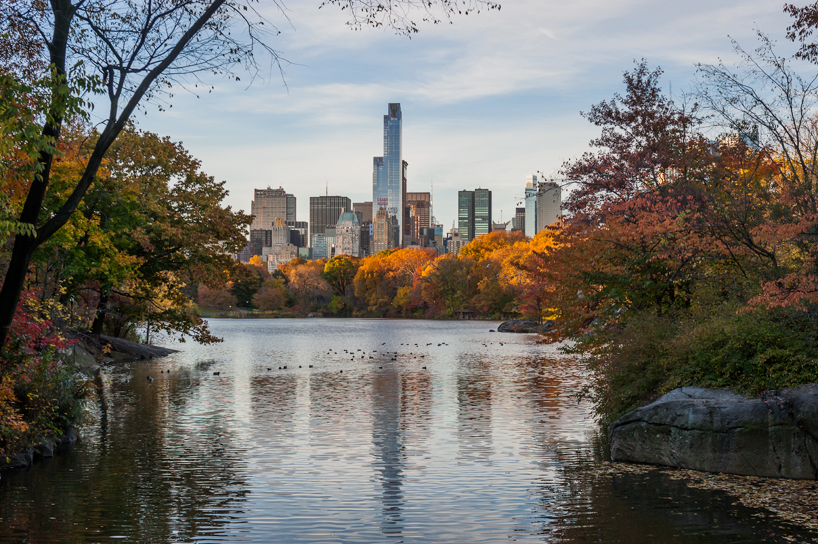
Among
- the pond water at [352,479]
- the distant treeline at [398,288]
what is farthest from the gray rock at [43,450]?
the distant treeline at [398,288]

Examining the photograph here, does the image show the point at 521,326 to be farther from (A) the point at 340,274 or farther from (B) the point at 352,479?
(A) the point at 340,274

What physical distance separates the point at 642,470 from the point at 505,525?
4156 mm

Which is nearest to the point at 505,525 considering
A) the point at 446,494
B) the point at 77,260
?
the point at 446,494

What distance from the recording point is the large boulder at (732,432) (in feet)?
39.5

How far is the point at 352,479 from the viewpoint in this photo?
13039mm

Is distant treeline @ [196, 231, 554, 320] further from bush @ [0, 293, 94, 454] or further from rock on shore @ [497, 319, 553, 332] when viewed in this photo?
bush @ [0, 293, 94, 454]

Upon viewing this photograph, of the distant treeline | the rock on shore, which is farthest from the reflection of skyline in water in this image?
the distant treeline

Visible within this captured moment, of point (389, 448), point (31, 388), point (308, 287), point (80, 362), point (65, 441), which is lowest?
point (389, 448)

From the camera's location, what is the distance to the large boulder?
12.0 m

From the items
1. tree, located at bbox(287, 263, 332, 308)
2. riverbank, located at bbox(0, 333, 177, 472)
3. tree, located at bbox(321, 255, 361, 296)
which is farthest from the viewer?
tree, located at bbox(321, 255, 361, 296)

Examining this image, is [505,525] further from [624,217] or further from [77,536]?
[624,217]

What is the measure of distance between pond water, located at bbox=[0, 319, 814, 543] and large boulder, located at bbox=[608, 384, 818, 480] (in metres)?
0.96

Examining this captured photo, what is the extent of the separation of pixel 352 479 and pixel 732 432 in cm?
668

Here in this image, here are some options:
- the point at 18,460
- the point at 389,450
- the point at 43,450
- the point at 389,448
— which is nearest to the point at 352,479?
the point at 389,450
